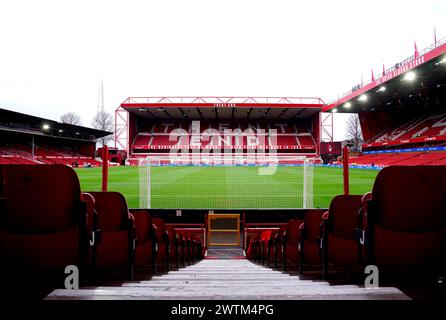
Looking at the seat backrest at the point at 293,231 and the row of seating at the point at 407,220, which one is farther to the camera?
the seat backrest at the point at 293,231

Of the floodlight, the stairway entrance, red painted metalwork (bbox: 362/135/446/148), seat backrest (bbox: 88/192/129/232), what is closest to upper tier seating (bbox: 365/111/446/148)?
red painted metalwork (bbox: 362/135/446/148)

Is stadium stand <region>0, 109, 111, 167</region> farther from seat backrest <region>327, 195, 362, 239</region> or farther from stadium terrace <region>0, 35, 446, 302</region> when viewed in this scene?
seat backrest <region>327, 195, 362, 239</region>

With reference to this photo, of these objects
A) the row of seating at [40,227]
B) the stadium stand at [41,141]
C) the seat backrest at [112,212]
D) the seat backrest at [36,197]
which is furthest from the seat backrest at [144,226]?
the stadium stand at [41,141]

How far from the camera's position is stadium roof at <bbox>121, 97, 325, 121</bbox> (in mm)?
36094

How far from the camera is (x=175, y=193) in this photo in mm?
12539

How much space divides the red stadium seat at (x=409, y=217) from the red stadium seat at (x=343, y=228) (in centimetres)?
55

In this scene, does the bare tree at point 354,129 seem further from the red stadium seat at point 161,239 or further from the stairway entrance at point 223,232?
the red stadium seat at point 161,239

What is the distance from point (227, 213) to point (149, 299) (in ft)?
25.4

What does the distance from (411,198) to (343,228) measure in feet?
2.88

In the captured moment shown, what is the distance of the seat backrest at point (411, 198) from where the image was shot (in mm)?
1896

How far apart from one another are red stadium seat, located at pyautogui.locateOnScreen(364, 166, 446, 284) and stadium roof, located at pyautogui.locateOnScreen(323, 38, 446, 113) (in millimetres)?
19944

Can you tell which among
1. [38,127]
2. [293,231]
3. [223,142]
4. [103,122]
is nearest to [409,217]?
[293,231]

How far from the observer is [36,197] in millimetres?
1720
